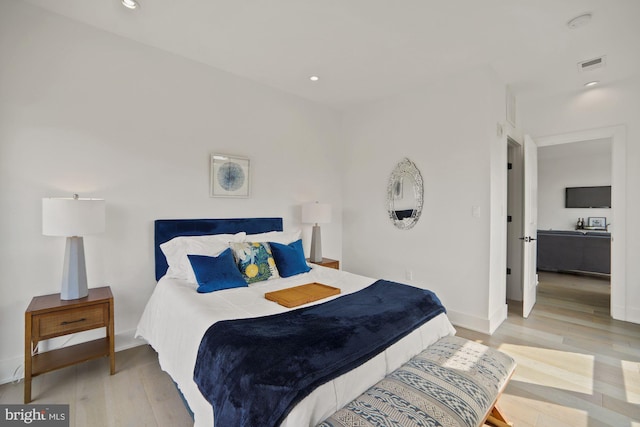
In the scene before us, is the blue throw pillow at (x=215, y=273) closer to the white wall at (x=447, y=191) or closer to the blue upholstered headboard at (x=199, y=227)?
the blue upholstered headboard at (x=199, y=227)

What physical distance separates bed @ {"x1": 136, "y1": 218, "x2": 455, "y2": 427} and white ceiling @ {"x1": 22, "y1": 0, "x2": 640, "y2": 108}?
168 cm

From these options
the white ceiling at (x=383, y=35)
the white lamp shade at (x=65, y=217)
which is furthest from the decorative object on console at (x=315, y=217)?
the white lamp shade at (x=65, y=217)

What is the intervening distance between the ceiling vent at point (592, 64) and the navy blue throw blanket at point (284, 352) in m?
3.05

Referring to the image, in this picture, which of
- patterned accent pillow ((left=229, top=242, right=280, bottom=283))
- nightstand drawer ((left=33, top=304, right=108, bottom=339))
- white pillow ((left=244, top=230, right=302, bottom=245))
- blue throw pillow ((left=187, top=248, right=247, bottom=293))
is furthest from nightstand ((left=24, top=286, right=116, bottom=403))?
white pillow ((left=244, top=230, right=302, bottom=245))

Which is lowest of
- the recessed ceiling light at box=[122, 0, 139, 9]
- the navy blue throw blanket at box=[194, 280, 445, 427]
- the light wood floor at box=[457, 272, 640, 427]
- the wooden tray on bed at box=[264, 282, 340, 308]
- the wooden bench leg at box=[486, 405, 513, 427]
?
the light wood floor at box=[457, 272, 640, 427]

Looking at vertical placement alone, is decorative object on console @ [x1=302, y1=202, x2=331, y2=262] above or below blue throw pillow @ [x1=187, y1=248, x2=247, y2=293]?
above

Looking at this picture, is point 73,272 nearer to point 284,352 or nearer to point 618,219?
point 284,352

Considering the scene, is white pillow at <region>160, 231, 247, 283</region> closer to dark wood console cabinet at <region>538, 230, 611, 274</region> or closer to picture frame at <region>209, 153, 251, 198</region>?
picture frame at <region>209, 153, 251, 198</region>

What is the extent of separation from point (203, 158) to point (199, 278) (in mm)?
1326

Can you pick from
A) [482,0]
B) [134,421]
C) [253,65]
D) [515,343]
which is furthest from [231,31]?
[515,343]

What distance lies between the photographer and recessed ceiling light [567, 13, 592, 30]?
2199mm

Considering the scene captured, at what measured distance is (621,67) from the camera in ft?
9.97

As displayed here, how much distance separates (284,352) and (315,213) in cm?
242

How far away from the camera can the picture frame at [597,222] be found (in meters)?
6.13
